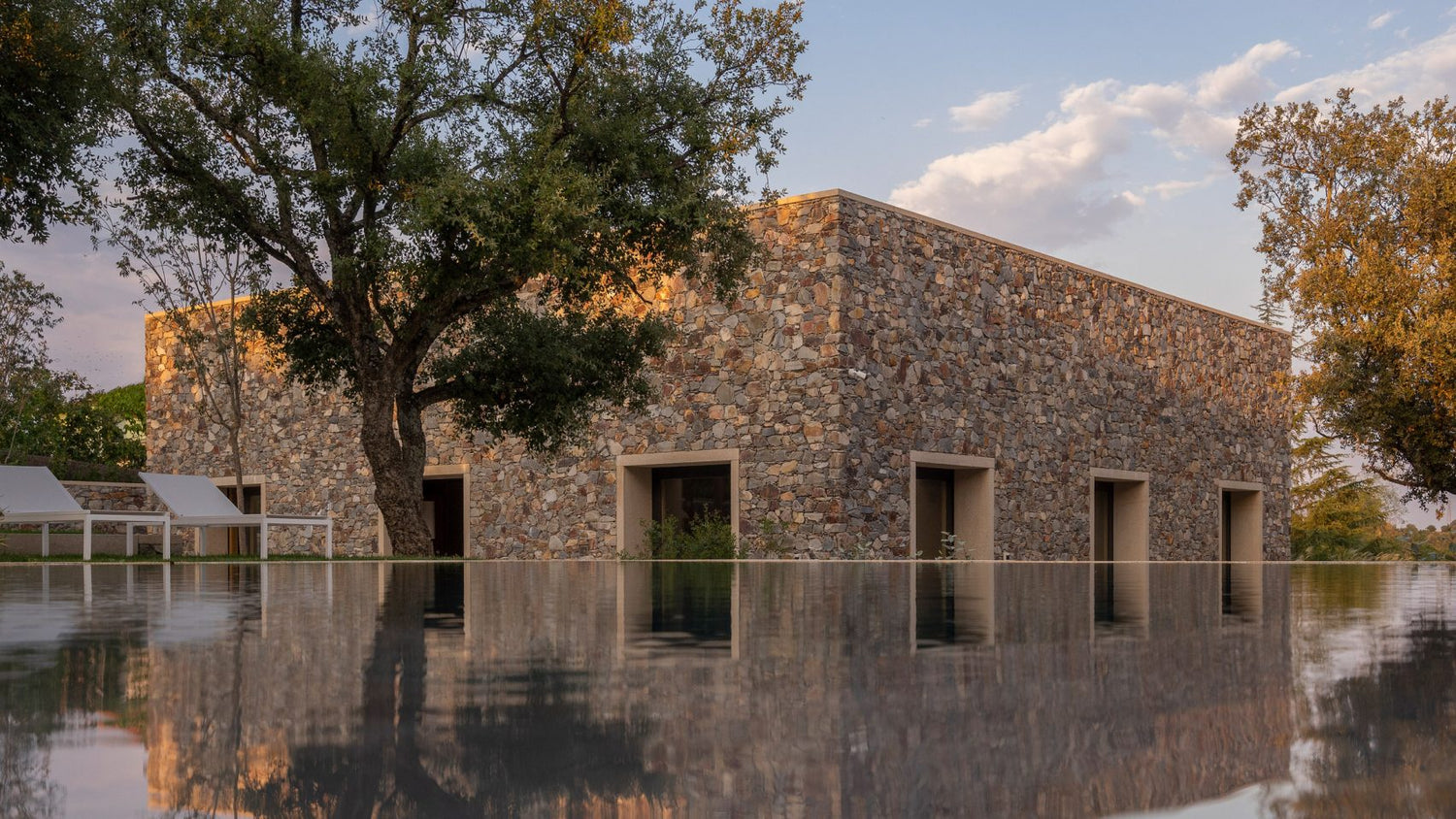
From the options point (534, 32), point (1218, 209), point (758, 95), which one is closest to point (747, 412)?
point (758, 95)

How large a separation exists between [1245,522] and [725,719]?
30.3m

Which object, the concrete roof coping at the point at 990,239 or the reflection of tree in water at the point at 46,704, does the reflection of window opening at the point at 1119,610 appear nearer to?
the reflection of tree in water at the point at 46,704

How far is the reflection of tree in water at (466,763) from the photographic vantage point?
1.02 metres

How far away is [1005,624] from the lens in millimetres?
2922

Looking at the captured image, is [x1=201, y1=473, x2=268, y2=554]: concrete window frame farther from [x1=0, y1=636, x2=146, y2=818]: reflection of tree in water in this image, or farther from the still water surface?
the still water surface

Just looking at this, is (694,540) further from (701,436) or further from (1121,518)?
(1121,518)

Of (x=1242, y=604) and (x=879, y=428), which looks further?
(x=879, y=428)

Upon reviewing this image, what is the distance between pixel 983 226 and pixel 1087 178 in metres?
10.6

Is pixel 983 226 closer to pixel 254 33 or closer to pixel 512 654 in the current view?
pixel 254 33

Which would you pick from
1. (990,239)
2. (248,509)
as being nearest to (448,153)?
(990,239)

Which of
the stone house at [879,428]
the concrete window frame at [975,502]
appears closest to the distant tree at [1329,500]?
the stone house at [879,428]

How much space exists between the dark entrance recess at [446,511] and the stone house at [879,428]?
78 mm

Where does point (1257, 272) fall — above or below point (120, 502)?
above

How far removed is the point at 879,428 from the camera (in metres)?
18.4
